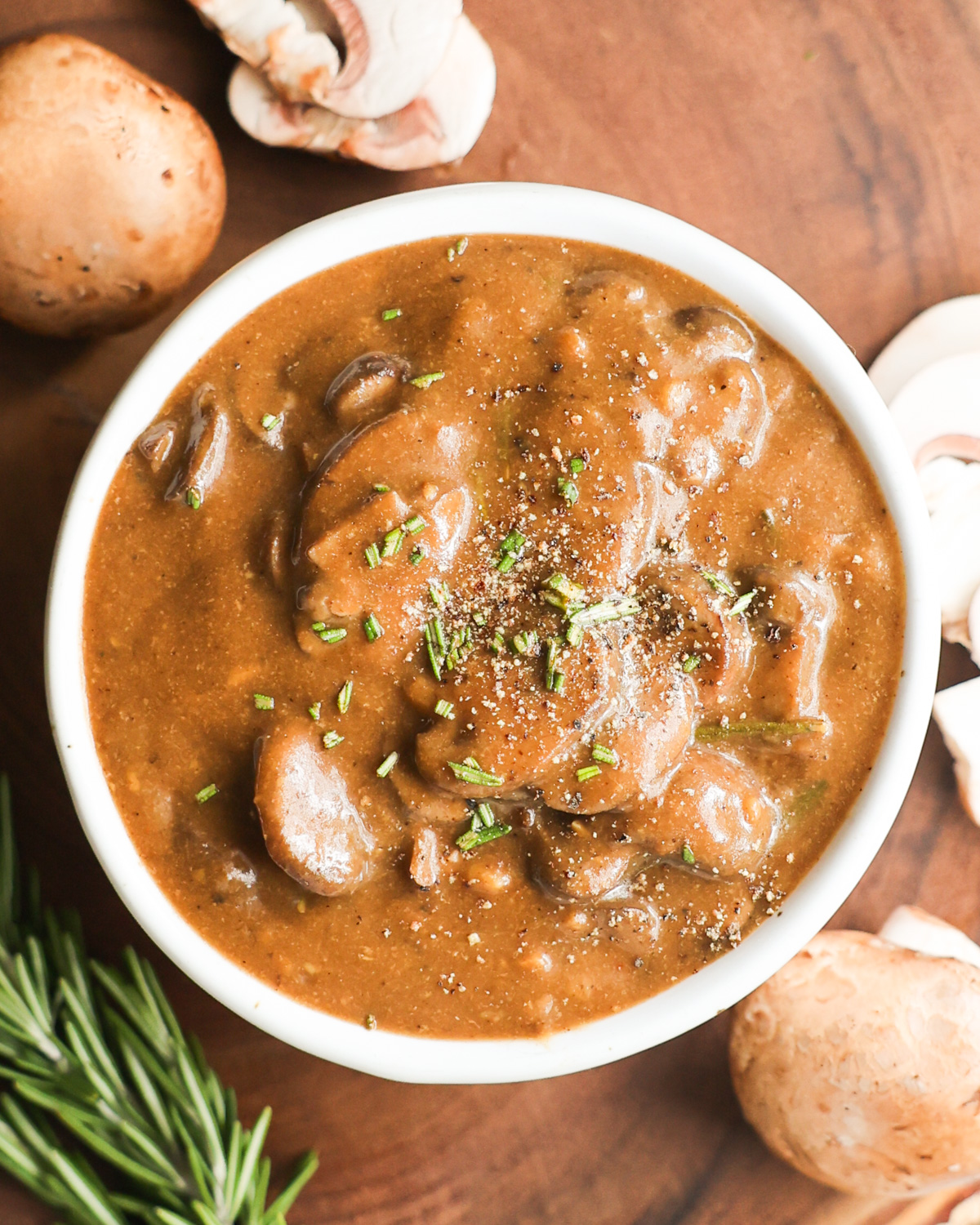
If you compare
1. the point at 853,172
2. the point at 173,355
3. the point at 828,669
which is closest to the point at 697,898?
the point at 828,669

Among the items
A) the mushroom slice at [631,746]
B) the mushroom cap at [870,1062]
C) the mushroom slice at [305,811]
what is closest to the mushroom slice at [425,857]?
the mushroom slice at [305,811]

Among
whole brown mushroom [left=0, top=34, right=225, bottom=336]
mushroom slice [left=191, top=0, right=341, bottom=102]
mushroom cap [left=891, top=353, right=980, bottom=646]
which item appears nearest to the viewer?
whole brown mushroom [left=0, top=34, right=225, bottom=336]

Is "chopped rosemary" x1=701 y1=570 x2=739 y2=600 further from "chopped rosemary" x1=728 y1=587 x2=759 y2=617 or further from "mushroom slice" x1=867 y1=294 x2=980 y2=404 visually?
"mushroom slice" x1=867 y1=294 x2=980 y2=404

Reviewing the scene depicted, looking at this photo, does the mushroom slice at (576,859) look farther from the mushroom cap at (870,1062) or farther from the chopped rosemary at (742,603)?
the mushroom cap at (870,1062)

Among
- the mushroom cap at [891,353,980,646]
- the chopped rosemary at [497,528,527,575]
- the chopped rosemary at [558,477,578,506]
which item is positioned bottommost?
the mushroom cap at [891,353,980,646]

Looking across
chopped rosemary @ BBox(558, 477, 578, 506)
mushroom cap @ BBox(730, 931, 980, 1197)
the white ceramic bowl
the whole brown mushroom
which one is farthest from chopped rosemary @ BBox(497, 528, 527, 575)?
mushroom cap @ BBox(730, 931, 980, 1197)

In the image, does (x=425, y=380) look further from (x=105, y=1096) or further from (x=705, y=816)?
(x=105, y=1096)

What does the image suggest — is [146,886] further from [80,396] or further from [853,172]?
[853,172]
